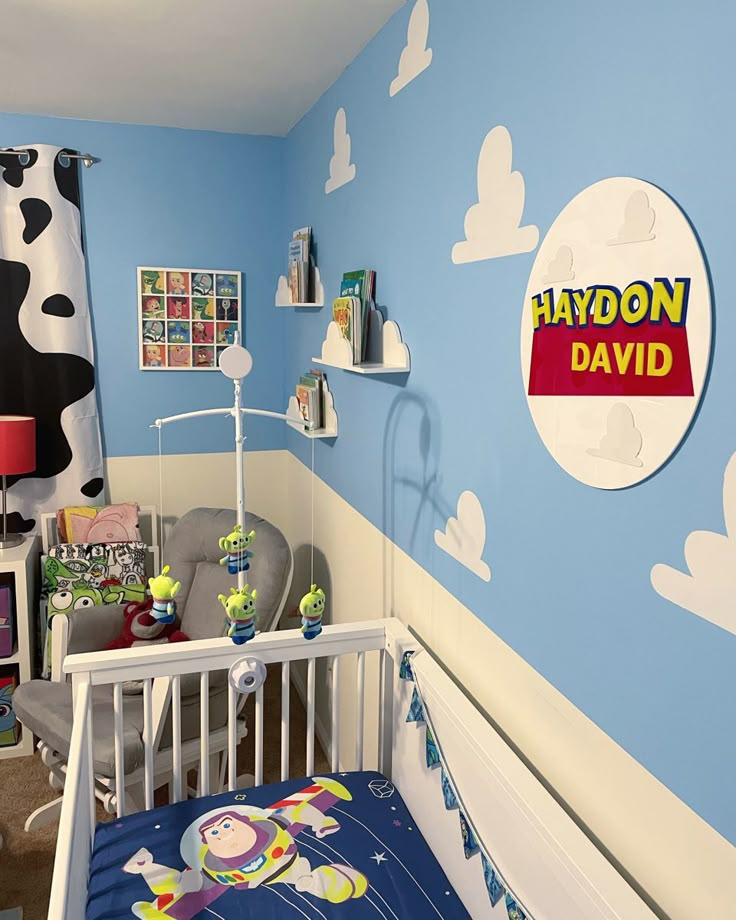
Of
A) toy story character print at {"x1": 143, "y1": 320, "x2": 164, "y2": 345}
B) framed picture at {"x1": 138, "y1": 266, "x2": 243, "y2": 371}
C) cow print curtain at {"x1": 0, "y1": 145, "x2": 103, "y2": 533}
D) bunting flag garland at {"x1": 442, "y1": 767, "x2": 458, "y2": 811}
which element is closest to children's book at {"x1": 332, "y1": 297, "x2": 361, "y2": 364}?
bunting flag garland at {"x1": 442, "y1": 767, "x2": 458, "y2": 811}

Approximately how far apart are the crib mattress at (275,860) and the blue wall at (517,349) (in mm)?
481

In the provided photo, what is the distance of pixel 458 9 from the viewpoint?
5.11 ft

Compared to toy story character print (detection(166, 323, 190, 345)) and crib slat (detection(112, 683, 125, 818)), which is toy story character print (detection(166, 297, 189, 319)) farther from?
crib slat (detection(112, 683, 125, 818))

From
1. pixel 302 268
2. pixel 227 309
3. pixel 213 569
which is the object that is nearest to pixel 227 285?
pixel 227 309

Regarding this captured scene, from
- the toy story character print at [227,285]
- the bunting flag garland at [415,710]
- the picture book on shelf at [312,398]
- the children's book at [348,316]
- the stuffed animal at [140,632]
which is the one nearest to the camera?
the bunting flag garland at [415,710]

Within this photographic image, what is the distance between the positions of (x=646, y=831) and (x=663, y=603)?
0.34 meters

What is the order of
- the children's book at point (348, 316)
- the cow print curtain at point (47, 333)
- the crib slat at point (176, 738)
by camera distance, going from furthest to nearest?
the cow print curtain at point (47, 333)
the children's book at point (348, 316)
the crib slat at point (176, 738)

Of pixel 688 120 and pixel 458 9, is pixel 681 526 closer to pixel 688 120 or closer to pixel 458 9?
pixel 688 120

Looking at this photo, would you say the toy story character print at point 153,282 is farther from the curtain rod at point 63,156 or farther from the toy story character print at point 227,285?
the curtain rod at point 63,156

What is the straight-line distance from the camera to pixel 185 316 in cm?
326

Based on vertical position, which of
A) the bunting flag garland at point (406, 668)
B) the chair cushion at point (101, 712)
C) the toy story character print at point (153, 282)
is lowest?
the chair cushion at point (101, 712)

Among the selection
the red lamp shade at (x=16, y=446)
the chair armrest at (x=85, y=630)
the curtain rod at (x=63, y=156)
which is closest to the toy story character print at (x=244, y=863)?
the chair armrest at (x=85, y=630)

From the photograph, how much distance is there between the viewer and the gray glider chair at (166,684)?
2.20 metres

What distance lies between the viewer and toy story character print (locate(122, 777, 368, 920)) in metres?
1.48
